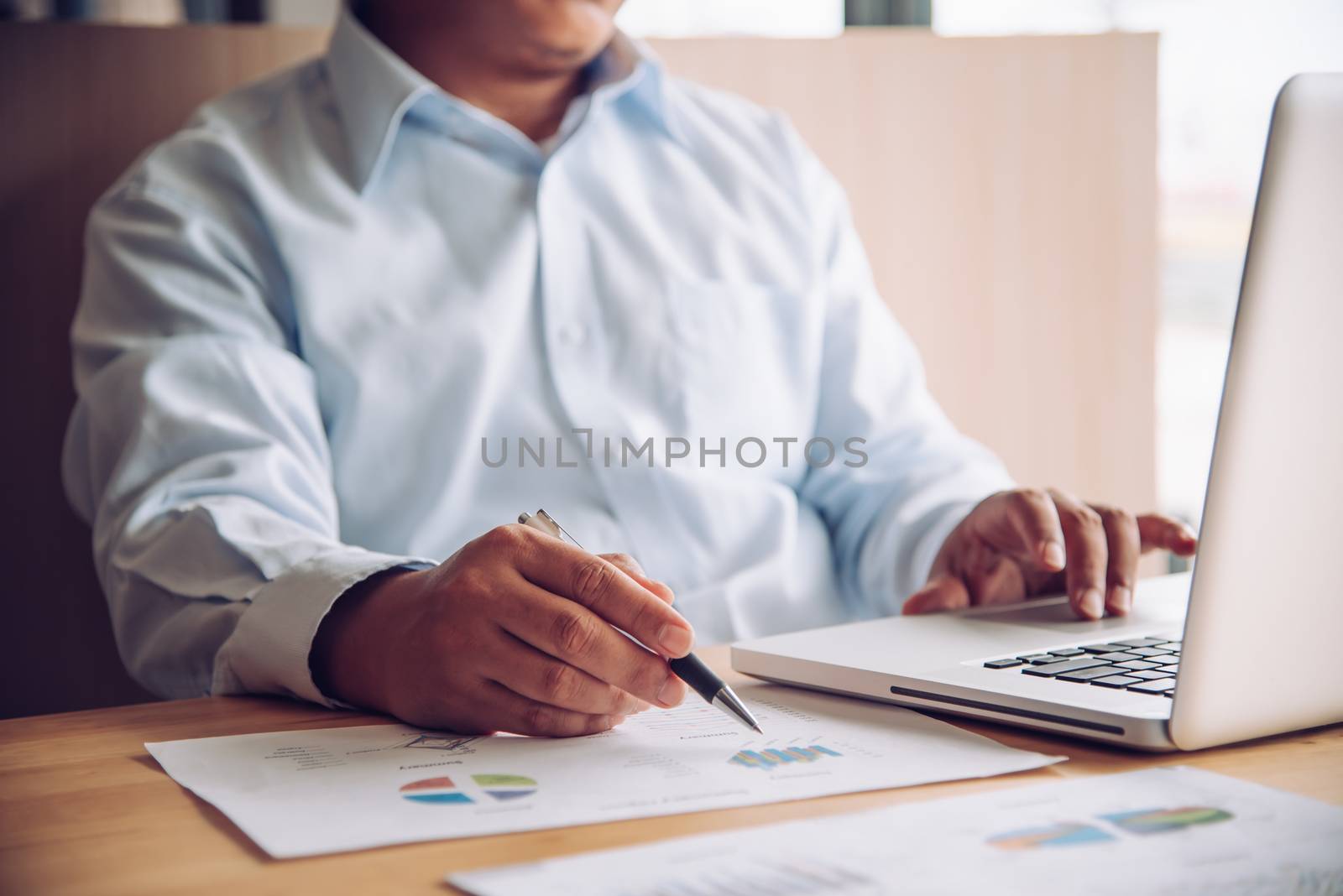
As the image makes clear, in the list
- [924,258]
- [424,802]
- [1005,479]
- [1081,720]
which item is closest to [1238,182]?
[924,258]

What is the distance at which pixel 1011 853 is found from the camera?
15.8 inches

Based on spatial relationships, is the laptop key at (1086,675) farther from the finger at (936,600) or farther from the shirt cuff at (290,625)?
the shirt cuff at (290,625)

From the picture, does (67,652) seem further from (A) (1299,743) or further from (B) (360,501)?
(A) (1299,743)

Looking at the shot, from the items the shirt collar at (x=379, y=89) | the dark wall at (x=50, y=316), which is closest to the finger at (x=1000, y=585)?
the shirt collar at (x=379, y=89)

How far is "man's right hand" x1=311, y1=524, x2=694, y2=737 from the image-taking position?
21.5 inches

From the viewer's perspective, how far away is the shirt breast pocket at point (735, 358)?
1.14m

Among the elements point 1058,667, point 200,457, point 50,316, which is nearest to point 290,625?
point 200,457

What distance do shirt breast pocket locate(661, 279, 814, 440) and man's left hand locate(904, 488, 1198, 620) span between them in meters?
0.31

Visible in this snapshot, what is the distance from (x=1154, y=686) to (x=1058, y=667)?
0.06m

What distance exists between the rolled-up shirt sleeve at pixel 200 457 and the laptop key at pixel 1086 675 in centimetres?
34

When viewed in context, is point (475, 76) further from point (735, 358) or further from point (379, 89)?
point (735, 358)

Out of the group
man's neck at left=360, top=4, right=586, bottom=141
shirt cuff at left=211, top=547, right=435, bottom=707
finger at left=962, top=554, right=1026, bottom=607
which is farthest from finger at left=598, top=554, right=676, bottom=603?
man's neck at left=360, top=4, right=586, bottom=141

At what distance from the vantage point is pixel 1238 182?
2131mm

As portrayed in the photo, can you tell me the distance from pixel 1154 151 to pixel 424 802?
1404mm
